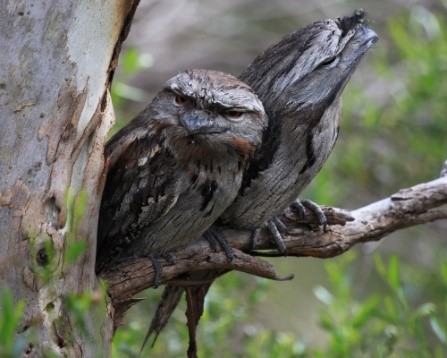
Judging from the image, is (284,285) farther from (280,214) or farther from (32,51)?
(32,51)

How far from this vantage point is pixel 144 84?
5812 mm

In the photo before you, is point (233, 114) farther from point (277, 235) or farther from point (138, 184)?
point (277, 235)

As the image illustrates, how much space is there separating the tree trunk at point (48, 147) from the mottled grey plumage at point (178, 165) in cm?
33

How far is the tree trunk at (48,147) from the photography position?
7.18 feet

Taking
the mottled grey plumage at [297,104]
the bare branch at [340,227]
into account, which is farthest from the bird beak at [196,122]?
the bare branch at [340,227]

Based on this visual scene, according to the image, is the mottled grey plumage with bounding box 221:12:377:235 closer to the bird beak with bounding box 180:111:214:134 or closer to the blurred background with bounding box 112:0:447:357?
the bird beak with bounding box 180:111:214:134

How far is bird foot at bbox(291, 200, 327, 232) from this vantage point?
289cm

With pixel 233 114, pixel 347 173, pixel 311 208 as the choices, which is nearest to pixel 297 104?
pixel 233 114

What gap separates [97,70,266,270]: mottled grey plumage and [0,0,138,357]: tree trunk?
0.33 m

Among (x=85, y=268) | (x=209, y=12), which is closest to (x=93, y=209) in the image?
(x=85, y=268)

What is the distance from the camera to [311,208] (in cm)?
295

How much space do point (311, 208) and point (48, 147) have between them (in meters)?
1.01

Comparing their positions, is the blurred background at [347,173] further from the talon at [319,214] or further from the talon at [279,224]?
the talon at [279,224]

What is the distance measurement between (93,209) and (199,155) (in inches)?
16.0
